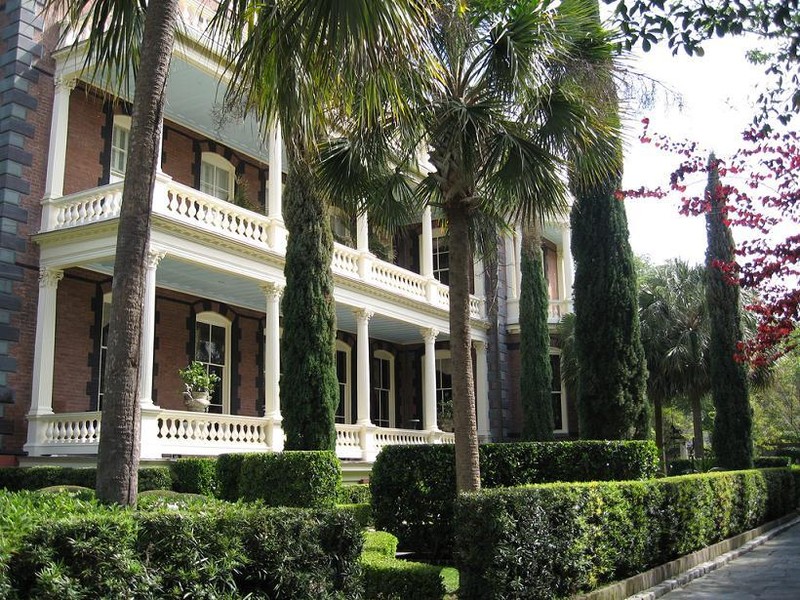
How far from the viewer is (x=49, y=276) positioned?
16109 millimetres

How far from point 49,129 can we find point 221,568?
1428cm

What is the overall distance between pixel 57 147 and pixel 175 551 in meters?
14.0

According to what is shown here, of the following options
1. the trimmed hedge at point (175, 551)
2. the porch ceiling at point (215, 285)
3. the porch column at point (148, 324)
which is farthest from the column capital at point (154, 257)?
the trimmed hedge at point (175, 551)

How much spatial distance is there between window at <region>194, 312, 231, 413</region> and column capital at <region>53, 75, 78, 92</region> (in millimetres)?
6248

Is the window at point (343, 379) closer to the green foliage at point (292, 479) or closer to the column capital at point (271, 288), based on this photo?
the column capital at point (271, 288)

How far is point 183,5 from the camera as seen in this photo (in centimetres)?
1778

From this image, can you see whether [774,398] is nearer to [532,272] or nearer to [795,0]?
[532,272]

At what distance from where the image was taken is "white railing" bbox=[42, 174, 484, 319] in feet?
51.6

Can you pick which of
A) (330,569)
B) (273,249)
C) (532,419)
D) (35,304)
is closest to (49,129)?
(35,304)

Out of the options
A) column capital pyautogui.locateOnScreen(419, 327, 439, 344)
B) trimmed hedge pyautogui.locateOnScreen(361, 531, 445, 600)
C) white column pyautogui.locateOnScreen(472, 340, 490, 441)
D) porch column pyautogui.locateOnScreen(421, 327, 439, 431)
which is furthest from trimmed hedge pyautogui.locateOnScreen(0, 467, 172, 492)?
white column pyautogui.locateOnScreen(472, 340, 490, 441)

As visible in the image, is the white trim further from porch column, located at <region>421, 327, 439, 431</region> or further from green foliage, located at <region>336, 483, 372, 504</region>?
green foliage, located at <region>336, 483, 372, 504</region>

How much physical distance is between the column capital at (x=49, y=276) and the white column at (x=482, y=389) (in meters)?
14.9

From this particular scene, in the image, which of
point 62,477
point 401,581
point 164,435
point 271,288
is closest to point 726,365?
point 271,288

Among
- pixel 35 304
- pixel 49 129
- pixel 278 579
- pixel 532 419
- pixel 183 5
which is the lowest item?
pixel 278 579
